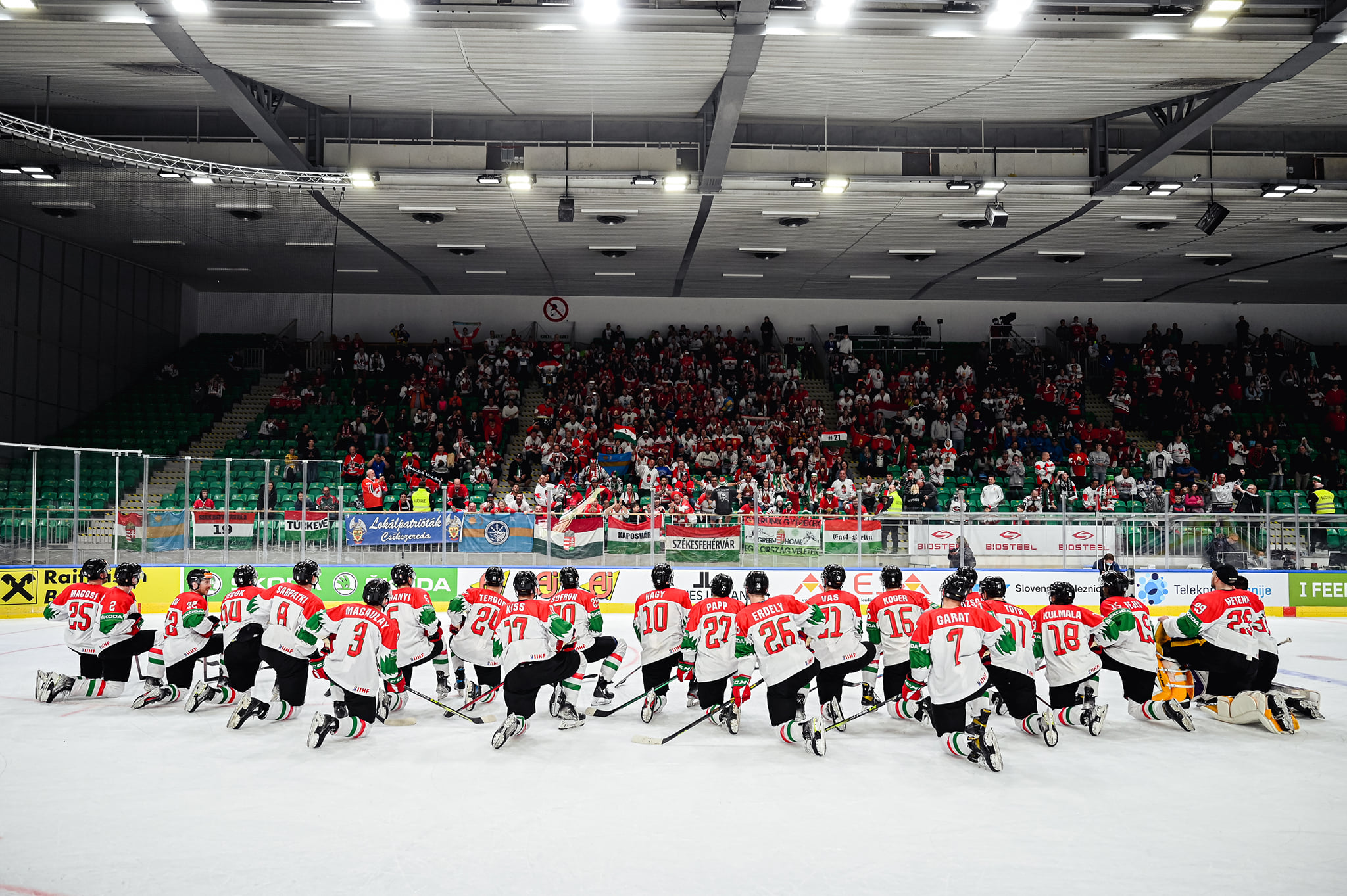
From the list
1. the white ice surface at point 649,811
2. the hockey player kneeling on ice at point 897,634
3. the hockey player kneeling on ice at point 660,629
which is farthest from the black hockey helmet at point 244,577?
the hockey player kneeling on ice at point 897,634

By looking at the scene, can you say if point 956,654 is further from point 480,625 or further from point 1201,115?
point 1201,115

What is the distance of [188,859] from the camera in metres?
5.62

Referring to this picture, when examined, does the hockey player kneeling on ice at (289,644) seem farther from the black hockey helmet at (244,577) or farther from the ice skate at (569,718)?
the ice skate at (569,718)

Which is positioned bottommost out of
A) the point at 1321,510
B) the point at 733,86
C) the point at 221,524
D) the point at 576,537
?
the point at 576,537

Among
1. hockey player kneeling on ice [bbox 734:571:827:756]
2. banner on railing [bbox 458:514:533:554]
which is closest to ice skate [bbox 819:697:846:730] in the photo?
hockey player kneeling on ice [bbox 734:571:827:756]

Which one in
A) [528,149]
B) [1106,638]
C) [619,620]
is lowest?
[619,620]

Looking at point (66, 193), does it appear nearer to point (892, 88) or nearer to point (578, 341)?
point (578, 341)

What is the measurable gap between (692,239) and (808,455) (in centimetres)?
637

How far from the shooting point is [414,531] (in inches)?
730

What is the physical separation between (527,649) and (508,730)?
73cm

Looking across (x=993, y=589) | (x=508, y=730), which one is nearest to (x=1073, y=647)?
(x=993, y=589)

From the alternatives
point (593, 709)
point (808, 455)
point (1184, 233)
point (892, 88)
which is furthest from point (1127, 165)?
point (593, 709)

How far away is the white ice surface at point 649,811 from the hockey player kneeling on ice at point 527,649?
315 mm

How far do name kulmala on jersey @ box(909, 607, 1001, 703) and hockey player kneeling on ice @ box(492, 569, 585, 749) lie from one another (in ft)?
10.6
